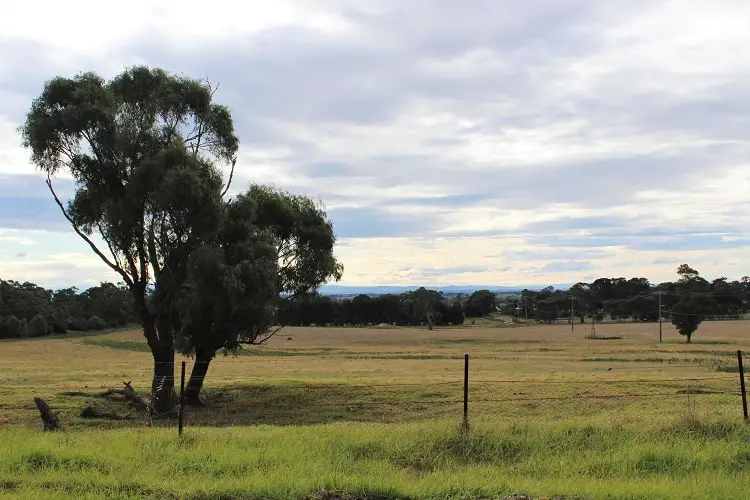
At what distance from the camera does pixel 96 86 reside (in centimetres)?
2312

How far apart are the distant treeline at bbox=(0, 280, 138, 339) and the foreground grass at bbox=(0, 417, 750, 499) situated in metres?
77.1

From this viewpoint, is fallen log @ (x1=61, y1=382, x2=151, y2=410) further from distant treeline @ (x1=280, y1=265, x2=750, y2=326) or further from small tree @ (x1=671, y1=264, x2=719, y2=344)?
distant treeline @ (x1=280, y1=265, x2=750, y2=326)

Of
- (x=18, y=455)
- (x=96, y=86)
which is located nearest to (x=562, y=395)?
(x=18, y=455)

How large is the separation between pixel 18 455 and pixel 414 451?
5.44 m

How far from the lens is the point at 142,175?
2205 cm

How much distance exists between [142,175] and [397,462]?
1648 cm

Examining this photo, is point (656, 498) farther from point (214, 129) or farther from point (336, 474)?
point (214, 129)

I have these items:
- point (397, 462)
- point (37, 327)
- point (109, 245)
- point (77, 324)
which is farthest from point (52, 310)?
point (397, 462)

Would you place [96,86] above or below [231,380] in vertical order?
above

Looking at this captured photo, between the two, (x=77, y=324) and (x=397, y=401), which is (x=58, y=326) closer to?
(x=77, y=324)

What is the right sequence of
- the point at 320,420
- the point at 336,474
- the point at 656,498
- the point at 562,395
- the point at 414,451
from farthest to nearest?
the point at 562,395 < the point at 320,420 < the point at 414,451 < the point at 336,474 < the point at 656,498

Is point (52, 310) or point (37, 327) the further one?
point (52, 310)

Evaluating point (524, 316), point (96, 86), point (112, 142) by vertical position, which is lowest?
point (524, 316)

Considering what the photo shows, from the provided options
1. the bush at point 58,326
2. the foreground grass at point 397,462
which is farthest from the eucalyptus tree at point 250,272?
the bush at point 58,326
